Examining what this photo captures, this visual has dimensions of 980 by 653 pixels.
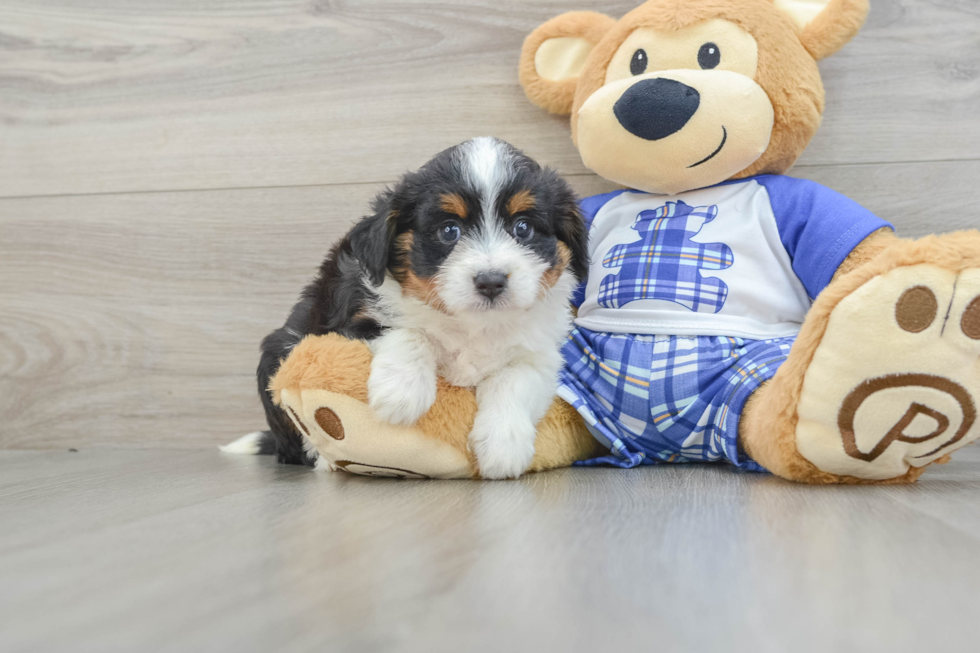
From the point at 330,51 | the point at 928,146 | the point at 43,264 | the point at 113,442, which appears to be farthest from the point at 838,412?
the point at 43,264

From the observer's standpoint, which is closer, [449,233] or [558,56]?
[449,233]

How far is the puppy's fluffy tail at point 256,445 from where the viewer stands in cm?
206

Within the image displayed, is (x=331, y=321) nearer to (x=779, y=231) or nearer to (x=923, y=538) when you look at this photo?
(x=779, y=231)

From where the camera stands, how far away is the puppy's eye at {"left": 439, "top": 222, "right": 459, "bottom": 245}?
54.6 inches

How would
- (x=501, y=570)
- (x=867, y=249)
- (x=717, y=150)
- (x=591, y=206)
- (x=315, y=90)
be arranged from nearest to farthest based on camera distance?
(x=501, y=570)
(x=867, y=249)
(x=717, y=150)
(x=591, y=206)
(x=315, y=90)

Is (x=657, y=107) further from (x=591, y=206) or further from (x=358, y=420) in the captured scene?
(x=358, y=420)

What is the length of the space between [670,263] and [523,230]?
424 mm

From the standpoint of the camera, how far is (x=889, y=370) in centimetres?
113

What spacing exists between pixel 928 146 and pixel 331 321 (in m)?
1.70

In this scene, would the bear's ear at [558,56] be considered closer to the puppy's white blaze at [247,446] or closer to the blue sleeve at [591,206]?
the blue sleeve at [591,206]

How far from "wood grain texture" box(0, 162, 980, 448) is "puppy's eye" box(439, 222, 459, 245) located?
0.89 meters

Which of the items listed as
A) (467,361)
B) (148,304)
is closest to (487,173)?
(467,361)

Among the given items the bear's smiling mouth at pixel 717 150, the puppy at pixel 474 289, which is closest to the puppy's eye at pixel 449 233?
the puppy at pixel 474 289

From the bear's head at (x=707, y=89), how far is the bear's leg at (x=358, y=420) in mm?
712
